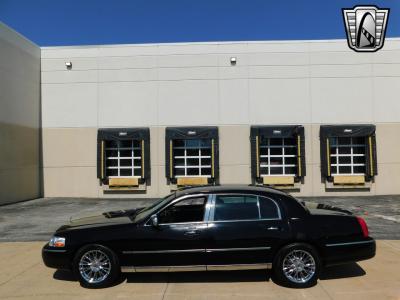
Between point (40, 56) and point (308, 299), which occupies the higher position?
point (40, 56)

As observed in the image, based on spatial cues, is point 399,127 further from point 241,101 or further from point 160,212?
point 160,212

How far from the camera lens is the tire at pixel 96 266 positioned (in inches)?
233

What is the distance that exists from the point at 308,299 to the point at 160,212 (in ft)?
7.45

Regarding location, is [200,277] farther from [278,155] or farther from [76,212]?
[278,155]

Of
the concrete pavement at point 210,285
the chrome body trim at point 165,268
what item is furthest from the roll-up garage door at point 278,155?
Answer: the chrome body trim at point 165,268

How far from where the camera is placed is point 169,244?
588 centimetres

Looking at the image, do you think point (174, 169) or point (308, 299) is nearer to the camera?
point (308, 299)

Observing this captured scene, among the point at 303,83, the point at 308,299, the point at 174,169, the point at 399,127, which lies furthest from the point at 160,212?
the point at 399,127

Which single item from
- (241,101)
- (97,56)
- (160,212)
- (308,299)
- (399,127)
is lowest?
(308,299)

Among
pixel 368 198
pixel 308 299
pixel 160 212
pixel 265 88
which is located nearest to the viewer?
pixel 308 299

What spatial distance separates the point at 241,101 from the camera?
18.9m

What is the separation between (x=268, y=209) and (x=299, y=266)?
878mm

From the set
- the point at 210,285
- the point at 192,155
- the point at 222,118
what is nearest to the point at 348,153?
the point at 222,118

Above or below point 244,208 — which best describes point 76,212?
below
